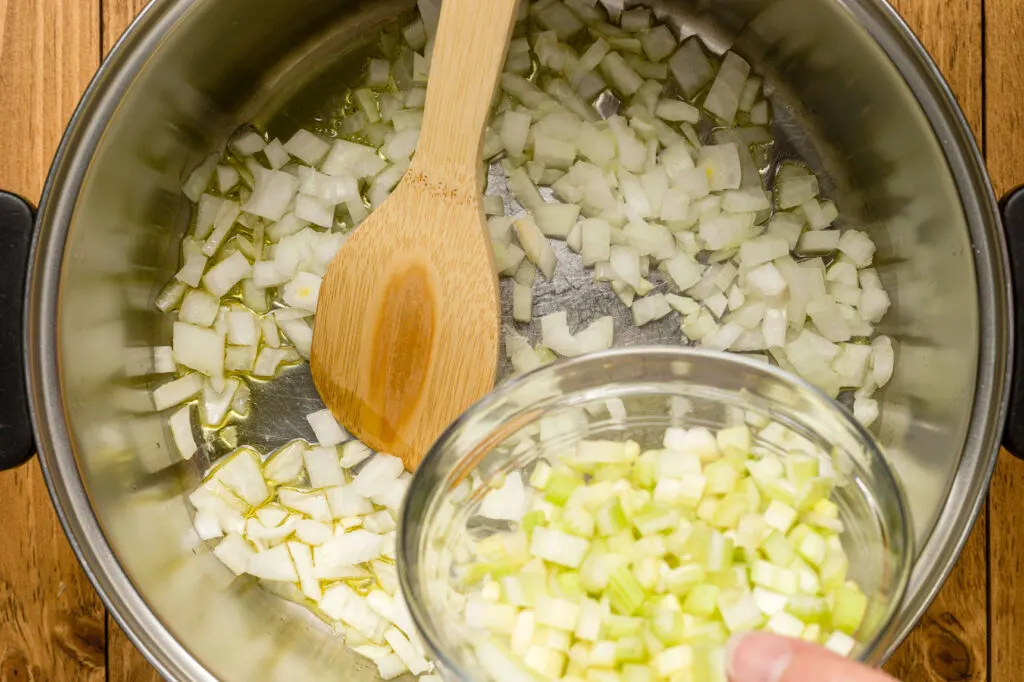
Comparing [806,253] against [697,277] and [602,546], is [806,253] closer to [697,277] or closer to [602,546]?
[697,277]

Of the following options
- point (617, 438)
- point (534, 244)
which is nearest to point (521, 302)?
point (534, 244)

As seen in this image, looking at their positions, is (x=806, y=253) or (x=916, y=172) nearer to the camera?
(x=916, y=172)

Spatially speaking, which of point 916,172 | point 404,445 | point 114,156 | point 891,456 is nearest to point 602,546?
point 404,445

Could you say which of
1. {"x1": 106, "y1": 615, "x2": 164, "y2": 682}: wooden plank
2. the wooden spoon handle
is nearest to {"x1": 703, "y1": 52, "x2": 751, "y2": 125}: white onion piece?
the wooden spoon handle

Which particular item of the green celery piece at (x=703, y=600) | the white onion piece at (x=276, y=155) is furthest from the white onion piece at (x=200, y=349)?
the green celery piece at (x=703, y=600)

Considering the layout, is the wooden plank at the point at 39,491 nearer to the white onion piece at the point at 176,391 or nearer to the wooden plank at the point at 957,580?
the white onion piece at the point at 176,391

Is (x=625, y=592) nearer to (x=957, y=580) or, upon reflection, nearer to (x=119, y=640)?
(x=957, y=580)
